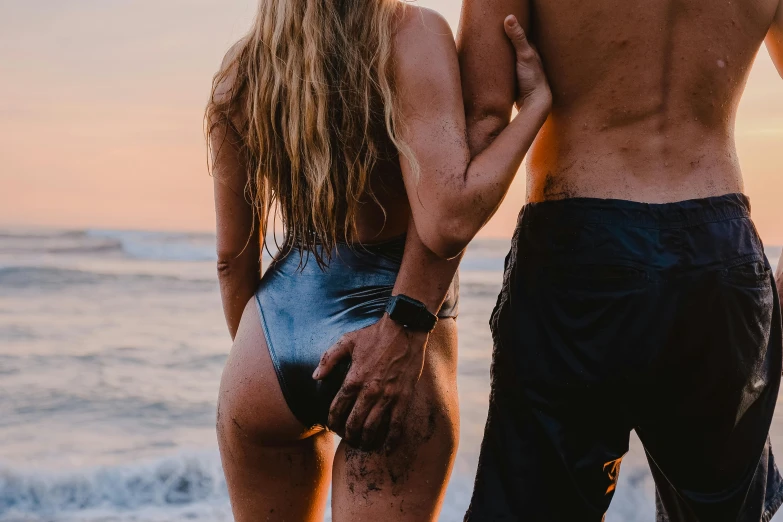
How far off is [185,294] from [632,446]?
7550 millimetres

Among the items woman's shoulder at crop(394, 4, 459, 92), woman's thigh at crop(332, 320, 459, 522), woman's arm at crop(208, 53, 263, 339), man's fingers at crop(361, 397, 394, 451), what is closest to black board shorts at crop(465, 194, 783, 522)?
woman's thigh at crop(332, 320, 459, 522)

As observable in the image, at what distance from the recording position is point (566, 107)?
5.91 feet

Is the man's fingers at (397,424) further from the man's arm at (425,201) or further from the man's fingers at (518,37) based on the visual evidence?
the man's fingers at (518,37)

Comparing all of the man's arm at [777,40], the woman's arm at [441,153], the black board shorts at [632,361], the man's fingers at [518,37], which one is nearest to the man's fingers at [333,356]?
the woman's arm at [441,153]

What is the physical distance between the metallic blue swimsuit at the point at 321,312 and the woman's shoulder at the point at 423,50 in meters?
0.36

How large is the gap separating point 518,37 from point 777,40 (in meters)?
0.69

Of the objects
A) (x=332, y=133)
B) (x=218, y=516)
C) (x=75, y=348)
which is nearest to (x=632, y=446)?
(x=218, y=516)

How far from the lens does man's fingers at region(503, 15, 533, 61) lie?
5.69ft

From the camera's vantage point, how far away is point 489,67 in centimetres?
175

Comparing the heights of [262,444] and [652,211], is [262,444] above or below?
below

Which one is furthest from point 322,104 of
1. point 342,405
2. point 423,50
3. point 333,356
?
point 342,405

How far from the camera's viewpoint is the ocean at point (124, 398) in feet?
16.1

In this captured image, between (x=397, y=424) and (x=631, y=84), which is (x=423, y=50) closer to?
(x=631, y=84)

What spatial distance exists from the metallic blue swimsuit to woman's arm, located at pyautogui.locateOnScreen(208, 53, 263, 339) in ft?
0.72
